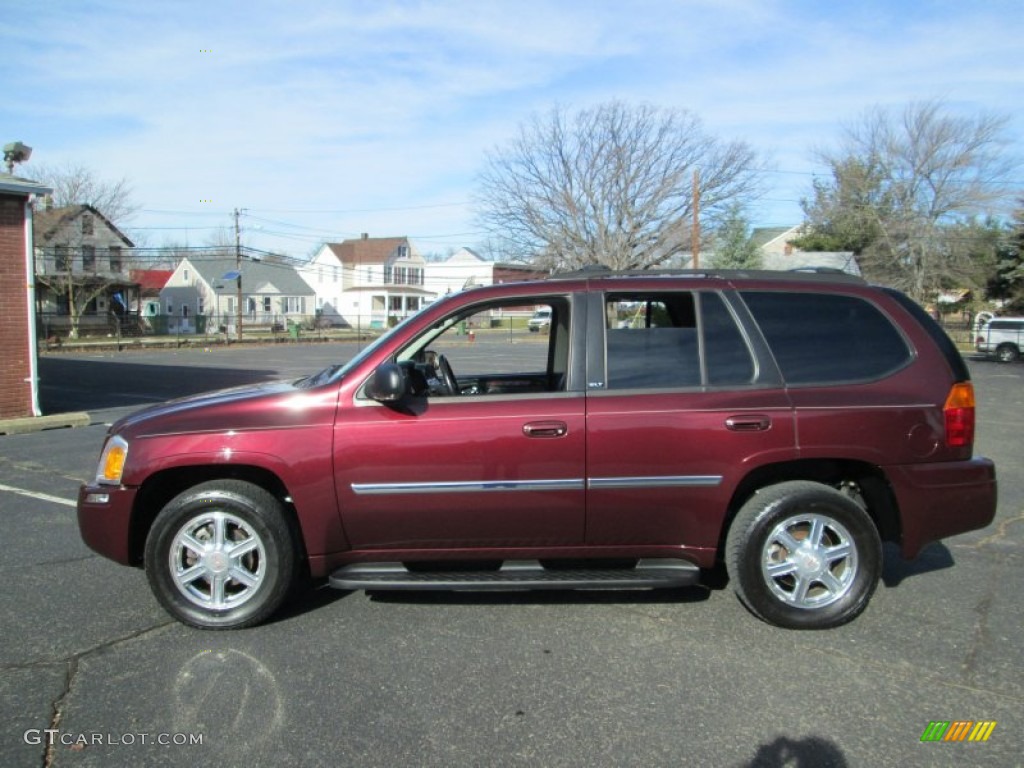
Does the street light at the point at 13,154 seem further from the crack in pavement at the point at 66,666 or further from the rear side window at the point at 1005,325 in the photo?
the rear side window at the point at 1005,325

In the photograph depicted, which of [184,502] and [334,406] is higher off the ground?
[334,406]

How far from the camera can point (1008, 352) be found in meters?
28.9

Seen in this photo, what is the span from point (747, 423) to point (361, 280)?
72285mm

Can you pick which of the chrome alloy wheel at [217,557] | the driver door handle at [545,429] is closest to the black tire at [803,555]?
the driver door handle at [545,429]

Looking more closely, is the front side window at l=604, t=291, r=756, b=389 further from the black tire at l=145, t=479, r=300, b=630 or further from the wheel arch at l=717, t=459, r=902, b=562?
the black tire at l=145, t=479, r=300, b=630

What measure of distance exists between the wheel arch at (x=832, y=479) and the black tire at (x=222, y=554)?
2.29 m

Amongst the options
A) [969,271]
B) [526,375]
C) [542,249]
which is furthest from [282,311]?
[526,375]

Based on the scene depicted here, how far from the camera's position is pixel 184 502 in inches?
148

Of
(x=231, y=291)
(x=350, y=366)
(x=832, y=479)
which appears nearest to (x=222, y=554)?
(x=350, y=366)

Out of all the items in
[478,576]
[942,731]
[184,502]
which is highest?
[184,502]

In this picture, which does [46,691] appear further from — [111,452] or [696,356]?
[696,356]

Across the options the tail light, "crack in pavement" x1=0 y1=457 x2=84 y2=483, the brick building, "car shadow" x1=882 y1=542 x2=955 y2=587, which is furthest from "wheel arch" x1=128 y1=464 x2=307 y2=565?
the brick building

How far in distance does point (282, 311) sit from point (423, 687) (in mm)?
68847

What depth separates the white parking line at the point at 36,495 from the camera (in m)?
6.61
